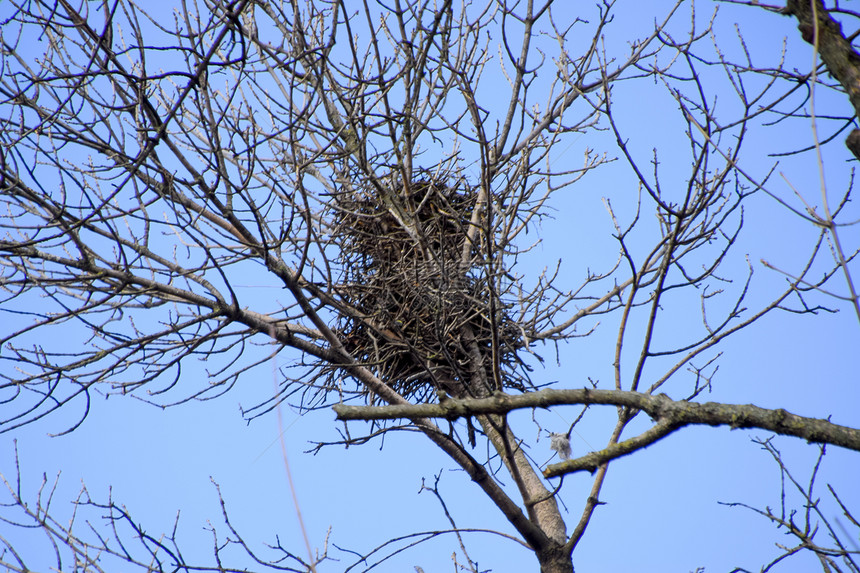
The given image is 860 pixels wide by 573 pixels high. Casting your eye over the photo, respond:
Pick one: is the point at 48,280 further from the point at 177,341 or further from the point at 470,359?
the point at 470,359

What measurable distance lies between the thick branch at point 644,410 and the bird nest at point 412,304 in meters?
2.08

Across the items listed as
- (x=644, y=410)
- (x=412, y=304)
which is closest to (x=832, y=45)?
(x=644, y=410)

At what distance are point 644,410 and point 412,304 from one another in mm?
2735

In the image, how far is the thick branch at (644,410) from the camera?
57.7 inches

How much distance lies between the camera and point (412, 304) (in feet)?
14.0

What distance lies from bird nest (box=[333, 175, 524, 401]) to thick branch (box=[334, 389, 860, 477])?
208cm

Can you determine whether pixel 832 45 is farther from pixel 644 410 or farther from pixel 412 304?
pixel 412 304

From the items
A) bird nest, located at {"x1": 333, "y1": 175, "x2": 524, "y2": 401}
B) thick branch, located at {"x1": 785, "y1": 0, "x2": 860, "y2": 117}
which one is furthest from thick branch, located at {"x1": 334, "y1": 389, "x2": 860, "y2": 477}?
bird nest, located at {"x1": 333, "y1": 175, "x2": 524, "y2": 401}

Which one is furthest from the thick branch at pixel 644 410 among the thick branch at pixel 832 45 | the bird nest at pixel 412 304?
the bird nest at pixel 412 304

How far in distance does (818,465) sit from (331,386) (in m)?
2.59

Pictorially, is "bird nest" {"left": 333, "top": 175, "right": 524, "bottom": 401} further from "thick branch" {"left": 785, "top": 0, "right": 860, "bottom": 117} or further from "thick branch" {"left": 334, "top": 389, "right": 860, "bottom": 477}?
"thick branch" {"left": 785, "top": 0, "right": 860, "bottom": 117}

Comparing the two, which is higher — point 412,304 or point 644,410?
point 412,304

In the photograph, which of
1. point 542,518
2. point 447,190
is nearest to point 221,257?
point 542,518

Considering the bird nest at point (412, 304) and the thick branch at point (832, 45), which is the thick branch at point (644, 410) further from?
the bird nest at point (412, 304)
